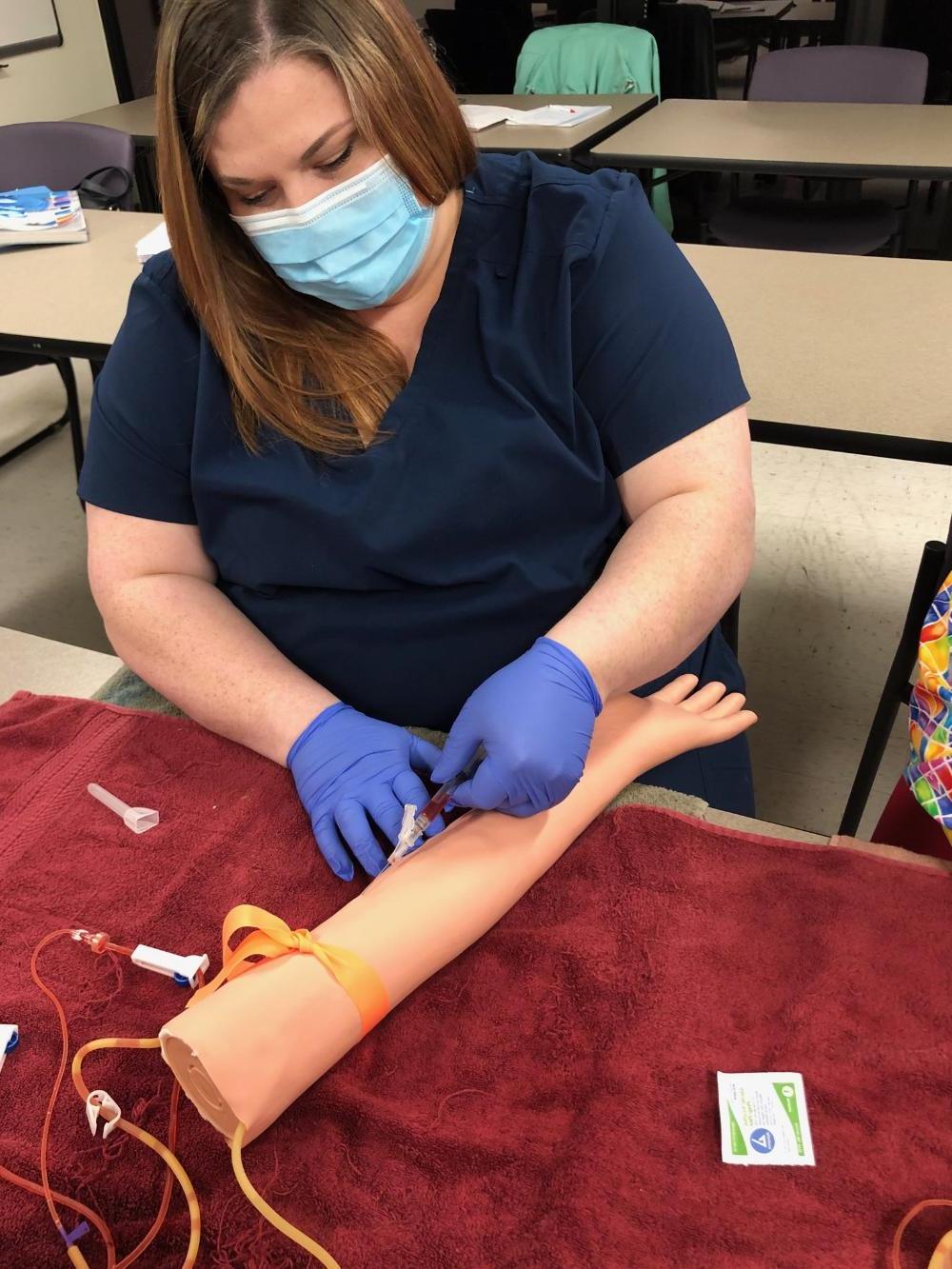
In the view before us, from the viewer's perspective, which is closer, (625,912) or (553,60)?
(625,912)

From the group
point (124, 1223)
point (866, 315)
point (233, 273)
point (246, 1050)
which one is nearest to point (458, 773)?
point (246, 1050)

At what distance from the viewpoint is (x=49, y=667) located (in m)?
1.26

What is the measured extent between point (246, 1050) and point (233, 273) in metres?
0.78

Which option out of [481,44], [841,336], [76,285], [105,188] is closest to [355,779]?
[841,336]

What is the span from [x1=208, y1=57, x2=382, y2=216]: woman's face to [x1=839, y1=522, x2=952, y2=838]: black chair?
2.89 ft

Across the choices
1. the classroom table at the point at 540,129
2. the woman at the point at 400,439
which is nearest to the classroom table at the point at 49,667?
the woman at the point at 400,439

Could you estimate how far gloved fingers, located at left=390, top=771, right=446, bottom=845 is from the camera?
39.0 inches

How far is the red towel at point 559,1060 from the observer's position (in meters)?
0.67

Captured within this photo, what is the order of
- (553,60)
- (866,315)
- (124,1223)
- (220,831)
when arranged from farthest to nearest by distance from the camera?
(553,60) → (866,315) → (220,831) → (124,1223)

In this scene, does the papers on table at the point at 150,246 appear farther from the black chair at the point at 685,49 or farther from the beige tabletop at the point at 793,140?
the black chair at the point at 685,49

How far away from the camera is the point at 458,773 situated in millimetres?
988

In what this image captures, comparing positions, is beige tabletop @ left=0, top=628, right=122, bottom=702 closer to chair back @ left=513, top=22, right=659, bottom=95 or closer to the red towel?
the red towel

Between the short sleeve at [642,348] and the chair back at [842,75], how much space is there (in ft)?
8.97

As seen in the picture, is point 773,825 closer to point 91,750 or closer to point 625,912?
point 625,912
